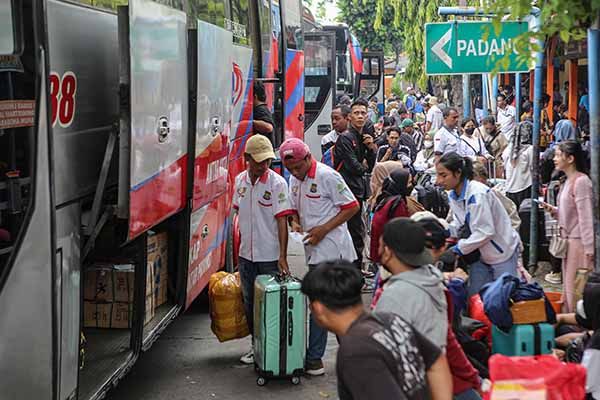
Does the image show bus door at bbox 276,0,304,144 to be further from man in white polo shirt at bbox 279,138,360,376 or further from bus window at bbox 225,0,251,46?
man in white polo shirt at bbox 279,138,360,376

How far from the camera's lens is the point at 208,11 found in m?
8.67

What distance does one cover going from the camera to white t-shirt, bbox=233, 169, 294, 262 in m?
7.25

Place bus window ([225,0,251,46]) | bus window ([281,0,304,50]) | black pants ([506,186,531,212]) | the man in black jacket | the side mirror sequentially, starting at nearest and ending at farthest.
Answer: the side mirror < the man in black jacket < bus window ([225,0,251,46]) < black pants ([506,186,531,212]) < bus window ([281,0,304,50])

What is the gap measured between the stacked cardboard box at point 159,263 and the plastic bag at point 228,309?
489mm

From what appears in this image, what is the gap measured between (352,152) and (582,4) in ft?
17.3

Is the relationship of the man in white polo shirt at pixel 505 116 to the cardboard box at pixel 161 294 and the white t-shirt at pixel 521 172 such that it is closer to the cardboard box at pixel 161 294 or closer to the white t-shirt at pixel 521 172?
the white t-shirt at pixel 521 172

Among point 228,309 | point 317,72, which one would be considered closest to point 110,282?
point 228,309

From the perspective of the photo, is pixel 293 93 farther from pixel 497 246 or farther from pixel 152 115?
pixel 152 115

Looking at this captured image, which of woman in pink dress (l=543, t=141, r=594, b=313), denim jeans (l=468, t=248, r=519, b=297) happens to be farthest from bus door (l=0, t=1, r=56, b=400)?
woman in pink dress (l=543, t=141, r=594, b=313)

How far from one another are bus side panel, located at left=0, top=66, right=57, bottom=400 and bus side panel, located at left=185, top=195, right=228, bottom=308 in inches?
109

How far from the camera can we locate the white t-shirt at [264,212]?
285 inches

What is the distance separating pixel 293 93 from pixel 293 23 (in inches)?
54.1

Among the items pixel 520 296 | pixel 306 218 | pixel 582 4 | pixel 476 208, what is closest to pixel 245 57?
pixel 306 218

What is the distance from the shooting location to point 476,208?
6.89m
